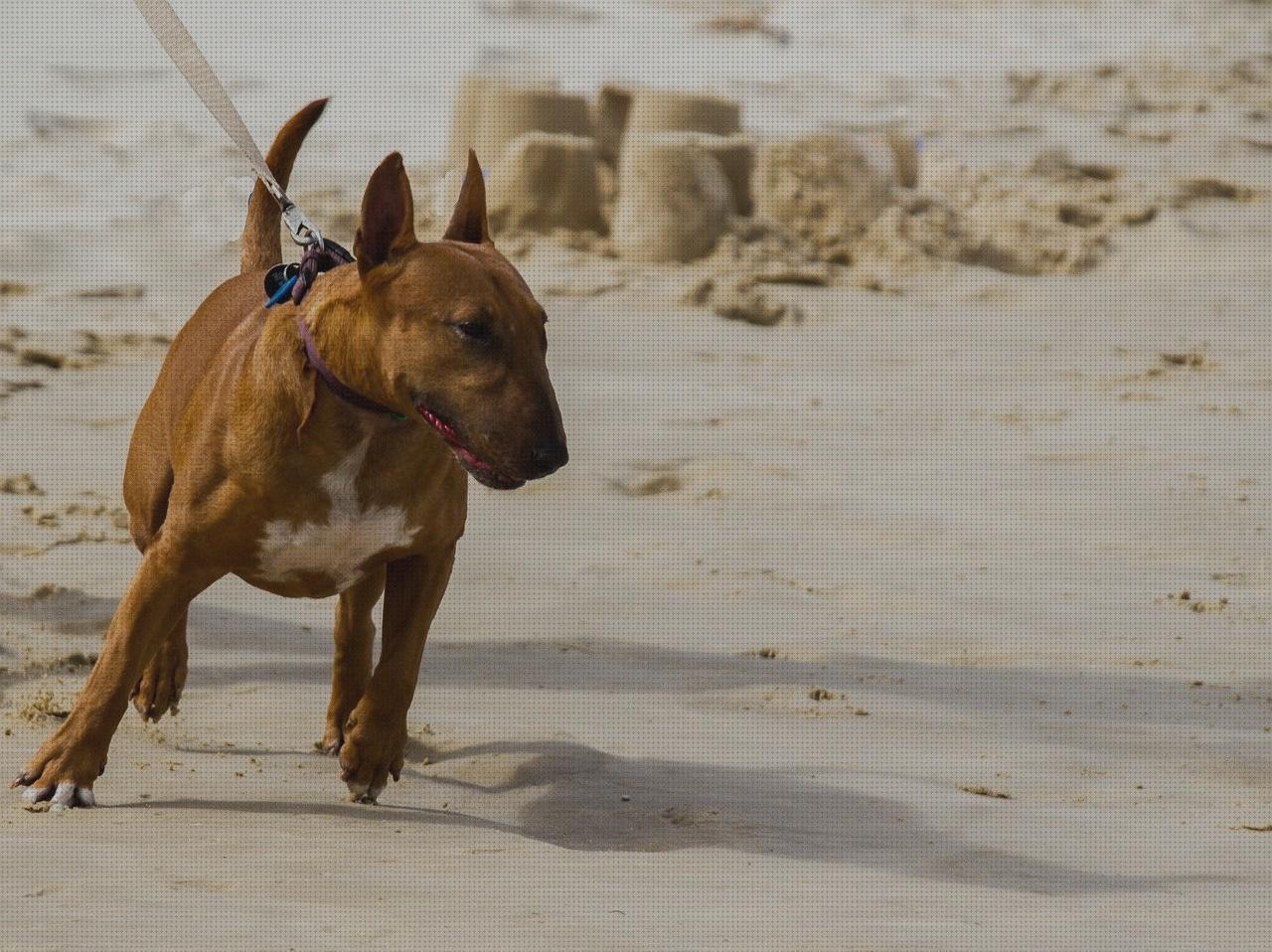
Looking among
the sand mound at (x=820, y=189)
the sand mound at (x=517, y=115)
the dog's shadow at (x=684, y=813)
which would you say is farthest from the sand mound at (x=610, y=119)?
the dog's shadow at (x=684, y=813)

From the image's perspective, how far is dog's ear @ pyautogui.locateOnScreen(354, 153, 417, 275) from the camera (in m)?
4.04

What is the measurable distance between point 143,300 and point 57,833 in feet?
28.3

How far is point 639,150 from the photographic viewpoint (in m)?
14.1

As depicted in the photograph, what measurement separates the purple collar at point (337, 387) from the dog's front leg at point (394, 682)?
0.51 metres

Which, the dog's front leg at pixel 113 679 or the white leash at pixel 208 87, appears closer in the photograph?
the dog's front leg at pixel 113 679

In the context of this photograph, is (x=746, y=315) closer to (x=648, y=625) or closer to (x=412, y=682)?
(x=648, y=625)

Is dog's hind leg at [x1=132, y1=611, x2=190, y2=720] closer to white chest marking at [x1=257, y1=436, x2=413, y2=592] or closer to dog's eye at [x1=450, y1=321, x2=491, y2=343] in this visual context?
white chest marking at [x1=257, y1=436, x2=413, y2=592]

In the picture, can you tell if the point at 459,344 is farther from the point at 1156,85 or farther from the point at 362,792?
the point at 1156,85

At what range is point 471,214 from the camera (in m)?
4.41

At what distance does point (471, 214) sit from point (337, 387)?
0.50 metres

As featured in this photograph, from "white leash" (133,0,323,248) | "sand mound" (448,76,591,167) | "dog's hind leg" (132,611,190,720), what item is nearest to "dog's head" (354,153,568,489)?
"white leash" (133,0,323,248)

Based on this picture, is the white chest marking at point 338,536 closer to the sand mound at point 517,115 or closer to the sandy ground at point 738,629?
the sandy ground at point 738,629

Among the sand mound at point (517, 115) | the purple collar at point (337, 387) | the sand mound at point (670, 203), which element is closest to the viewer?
the purple collar at point (337, 387)

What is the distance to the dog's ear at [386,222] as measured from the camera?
404cm
